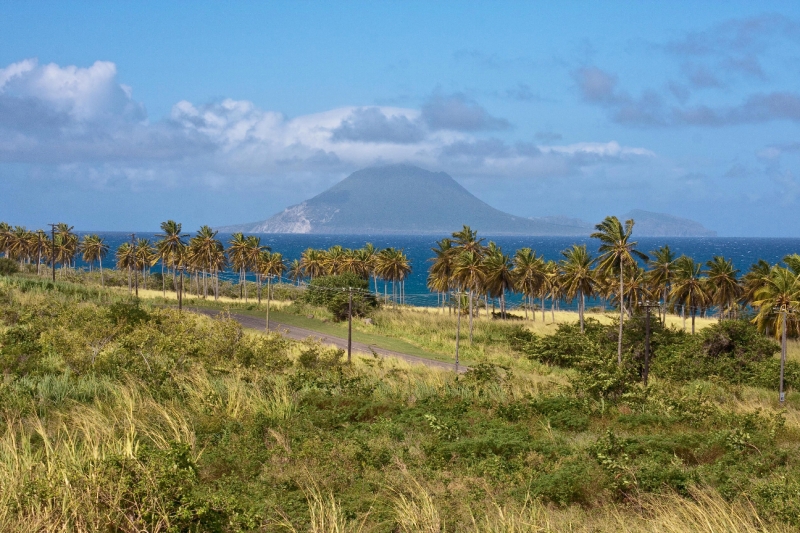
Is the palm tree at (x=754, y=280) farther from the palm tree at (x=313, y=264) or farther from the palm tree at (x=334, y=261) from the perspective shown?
the palm tree at (x=313, y=264)

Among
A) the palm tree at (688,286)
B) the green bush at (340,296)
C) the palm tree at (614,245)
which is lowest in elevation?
the green bush at (340,296)

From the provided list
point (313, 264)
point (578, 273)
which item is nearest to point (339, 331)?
point (578, 273)

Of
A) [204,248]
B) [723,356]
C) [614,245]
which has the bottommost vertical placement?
[723,356]

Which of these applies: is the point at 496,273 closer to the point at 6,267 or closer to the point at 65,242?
the point at 6,267

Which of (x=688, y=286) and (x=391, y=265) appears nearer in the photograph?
(x=688, y=286)

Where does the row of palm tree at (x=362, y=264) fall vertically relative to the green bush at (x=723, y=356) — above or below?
above

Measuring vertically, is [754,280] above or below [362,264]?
above

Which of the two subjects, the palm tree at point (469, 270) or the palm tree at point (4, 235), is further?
the palm tree at point (4, 235)

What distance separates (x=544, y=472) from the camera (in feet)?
30.9

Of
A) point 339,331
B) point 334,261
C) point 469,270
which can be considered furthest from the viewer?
point 334,261

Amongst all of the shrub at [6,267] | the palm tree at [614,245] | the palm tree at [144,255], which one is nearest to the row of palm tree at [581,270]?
the palm tree at [614,245]

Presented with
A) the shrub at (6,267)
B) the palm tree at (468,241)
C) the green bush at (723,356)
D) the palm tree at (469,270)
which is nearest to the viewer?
the green bush at (723,356)

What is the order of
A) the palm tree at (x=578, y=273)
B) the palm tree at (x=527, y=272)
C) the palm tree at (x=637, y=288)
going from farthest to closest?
the palm tree at (x=527, y=272) < the palm tree at (x=578, y=273) < the palm tree at (x=637, y=288)

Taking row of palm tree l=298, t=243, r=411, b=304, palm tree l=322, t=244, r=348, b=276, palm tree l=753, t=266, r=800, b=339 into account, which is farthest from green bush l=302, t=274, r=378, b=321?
palm tree l=753, t=266, r=800, b=339
